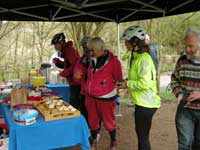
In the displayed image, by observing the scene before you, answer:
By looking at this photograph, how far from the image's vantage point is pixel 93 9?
175 inches

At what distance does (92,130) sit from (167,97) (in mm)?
4269

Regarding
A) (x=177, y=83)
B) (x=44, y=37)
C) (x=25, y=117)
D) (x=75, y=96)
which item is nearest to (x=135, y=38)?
(x=177, y=83)

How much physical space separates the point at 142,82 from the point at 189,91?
1.33 feet

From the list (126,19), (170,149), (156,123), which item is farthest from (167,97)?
(170,149)

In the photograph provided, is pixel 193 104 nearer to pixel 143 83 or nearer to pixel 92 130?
pixel 143 83

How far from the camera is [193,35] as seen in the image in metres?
2.18

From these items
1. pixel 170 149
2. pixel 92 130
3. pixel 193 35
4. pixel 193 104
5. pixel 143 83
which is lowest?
pixel 170 149

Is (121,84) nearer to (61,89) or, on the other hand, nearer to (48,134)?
(48,134)

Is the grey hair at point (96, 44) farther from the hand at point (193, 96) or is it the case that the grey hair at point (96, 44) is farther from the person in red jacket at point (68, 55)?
the hand at point (193, 96)

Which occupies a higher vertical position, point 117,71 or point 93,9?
point 93,9

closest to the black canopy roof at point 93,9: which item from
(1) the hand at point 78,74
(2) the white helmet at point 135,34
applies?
(1) the hand at point 78,74

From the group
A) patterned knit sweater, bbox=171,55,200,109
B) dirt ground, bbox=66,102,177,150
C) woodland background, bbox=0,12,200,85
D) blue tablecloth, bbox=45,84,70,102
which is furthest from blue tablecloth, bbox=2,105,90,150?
woodland background, bbox=0,12,200,85

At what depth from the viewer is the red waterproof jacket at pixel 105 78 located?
3057 mm

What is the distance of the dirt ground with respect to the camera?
3.73 m
